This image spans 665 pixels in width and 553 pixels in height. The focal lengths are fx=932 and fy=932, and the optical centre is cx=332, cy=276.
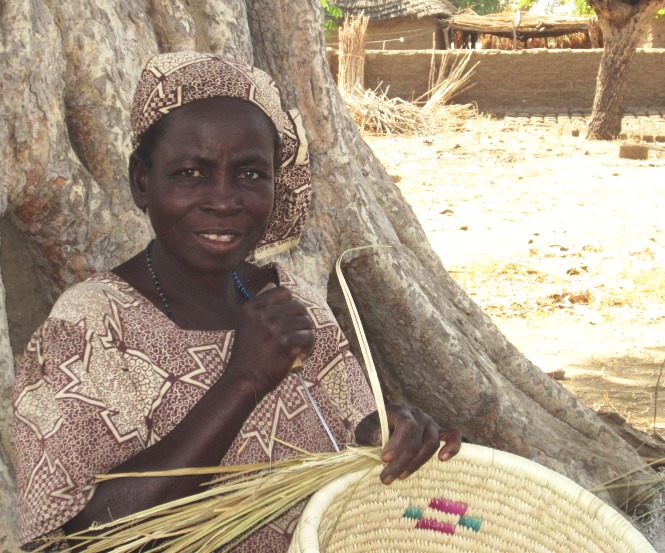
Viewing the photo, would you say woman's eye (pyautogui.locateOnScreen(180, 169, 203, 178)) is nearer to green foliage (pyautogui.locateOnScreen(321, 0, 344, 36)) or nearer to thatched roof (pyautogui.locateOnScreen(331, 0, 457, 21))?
green foliage (pyautogui.locateOnScreen(321, 0, 344, 36))

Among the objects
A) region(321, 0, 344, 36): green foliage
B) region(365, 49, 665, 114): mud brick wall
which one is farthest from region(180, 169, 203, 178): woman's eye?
region(321, 0, 344, 36): green foliage

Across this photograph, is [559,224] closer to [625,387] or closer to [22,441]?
[625,387]

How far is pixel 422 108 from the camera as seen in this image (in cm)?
1291

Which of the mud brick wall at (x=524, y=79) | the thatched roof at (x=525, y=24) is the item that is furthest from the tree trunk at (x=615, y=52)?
the thatched roof at (x=525, y=24)

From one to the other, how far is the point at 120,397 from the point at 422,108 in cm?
1167

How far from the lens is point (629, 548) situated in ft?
5.19

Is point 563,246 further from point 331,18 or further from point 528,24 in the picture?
point 331,18

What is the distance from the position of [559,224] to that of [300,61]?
16.3 feet

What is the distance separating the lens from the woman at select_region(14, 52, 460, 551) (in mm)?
1578

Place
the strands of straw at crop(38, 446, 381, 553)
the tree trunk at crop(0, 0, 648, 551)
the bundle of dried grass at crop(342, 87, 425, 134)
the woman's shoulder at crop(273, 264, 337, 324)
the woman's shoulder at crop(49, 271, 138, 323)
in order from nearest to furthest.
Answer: the strands of straw at crop(38, 446, 381, 553) → the woman's shoulder at crop(49, 271, 138, 323) → the woman's shoulder at crop(273, 264, 337, 324) → the tree trunk at crop(0, 0, 648, 551) → the bundle of dried grass at crop(342, 87, 425, 134)

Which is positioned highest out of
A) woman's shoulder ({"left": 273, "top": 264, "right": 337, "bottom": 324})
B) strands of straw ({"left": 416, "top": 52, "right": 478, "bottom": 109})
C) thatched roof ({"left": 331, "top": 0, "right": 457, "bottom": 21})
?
woman's shoulder ({"left": 273, "top": 264, "right": 337, "bottom": 324})

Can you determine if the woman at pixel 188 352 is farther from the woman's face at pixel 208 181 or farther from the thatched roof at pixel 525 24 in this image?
the thatched roof at pixel 525 24

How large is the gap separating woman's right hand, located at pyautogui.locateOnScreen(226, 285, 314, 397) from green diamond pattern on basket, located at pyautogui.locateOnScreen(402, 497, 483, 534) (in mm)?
455

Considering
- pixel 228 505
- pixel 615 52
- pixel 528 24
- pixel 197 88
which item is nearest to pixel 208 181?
pixel 197 88
